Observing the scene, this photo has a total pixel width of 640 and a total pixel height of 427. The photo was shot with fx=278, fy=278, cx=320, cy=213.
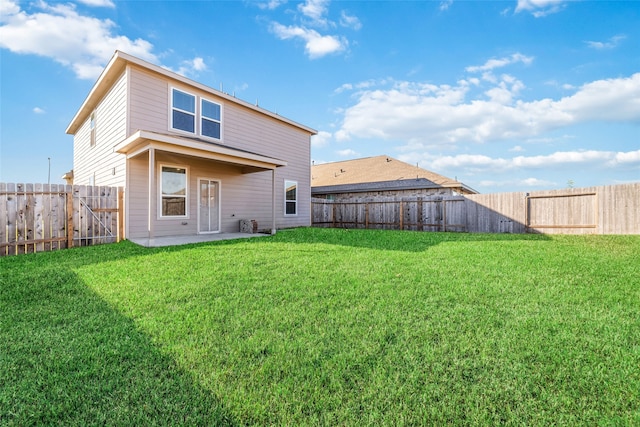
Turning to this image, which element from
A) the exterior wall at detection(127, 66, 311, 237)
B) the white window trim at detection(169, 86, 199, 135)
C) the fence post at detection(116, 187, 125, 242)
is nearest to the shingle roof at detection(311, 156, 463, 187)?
the exterior wall at detection(127, 66, 311, 237)

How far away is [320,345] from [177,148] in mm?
7150

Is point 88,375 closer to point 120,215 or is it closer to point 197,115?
point 120,215

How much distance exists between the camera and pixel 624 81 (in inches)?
371

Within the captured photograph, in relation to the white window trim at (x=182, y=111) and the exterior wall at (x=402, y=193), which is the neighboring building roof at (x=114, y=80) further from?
the exterior wall at (x=402, y=193)

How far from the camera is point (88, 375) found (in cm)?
Result: 209

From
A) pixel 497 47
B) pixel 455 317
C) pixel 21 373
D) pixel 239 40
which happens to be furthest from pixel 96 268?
pixel 497 47

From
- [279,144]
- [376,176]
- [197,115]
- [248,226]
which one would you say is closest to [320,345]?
[248,226]

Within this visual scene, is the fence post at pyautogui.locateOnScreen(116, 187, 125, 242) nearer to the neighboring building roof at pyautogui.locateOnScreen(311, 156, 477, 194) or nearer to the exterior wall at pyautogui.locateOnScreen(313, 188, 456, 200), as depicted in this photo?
the exterior wall at pyautogui.locateOnScreen(313, 188, 456, 200)

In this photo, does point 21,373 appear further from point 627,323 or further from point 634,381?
point 627,323

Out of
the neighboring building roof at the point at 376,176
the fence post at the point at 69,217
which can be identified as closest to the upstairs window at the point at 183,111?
the fence post at the point at 69,217

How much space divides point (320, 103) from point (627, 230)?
1206 cm

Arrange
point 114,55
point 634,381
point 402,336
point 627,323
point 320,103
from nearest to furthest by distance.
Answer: point 634,381 < point 402,336 < point 627,323 < point 114,55 < point 320,103

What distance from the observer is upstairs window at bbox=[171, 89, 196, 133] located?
30.5 feet

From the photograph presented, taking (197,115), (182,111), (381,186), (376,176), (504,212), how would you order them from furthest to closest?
(376,176) → (381,186) → (504,212) → (197,115) → (182,111)
